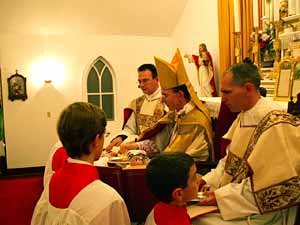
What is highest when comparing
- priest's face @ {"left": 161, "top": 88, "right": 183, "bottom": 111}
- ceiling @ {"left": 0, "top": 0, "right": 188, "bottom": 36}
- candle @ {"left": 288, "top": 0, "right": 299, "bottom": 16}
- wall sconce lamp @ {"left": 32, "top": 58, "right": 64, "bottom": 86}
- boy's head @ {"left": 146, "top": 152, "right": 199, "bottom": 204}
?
ceiling @ {"left": 0, "top": 0, "right": 188, "bottom": 36}

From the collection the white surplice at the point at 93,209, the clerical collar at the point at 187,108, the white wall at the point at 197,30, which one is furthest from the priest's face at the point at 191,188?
the white wall at the point at 197,30

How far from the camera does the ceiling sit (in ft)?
19.7

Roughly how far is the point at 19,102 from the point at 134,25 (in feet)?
8.07

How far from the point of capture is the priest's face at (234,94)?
2057mm

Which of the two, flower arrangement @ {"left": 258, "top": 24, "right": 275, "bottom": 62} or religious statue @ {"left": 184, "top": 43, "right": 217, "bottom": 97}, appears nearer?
flower arrangement @ {"left": 258, "top": 24, "right": 275, "bottom": 62}

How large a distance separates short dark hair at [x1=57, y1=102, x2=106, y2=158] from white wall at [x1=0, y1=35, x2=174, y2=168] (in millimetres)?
5397

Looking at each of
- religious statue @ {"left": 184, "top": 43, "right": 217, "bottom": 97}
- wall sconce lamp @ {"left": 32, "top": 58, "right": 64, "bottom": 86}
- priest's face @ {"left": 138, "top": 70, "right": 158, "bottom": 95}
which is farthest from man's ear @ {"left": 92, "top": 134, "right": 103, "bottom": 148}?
wall sconce lamp @ {"left": 32, "top": 58, "right": 64, "bottom": 86}

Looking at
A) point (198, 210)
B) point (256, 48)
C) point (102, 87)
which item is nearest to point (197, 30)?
point (102, 87)

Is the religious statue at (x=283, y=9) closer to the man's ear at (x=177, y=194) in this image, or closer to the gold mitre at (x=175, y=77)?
the gold mitre at (x=175, y=77)

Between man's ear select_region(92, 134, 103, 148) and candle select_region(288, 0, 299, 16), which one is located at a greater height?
candle select_region(288, 0, 299, 16)

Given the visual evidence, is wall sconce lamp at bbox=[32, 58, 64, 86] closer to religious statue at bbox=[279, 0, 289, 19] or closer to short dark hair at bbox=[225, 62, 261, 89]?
religious statue at bbox=[279, 0, 289, 19]

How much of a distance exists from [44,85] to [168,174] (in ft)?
18.0

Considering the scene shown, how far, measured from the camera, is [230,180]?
2174mm

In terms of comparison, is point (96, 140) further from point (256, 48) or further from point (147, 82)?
point (256, 48)
